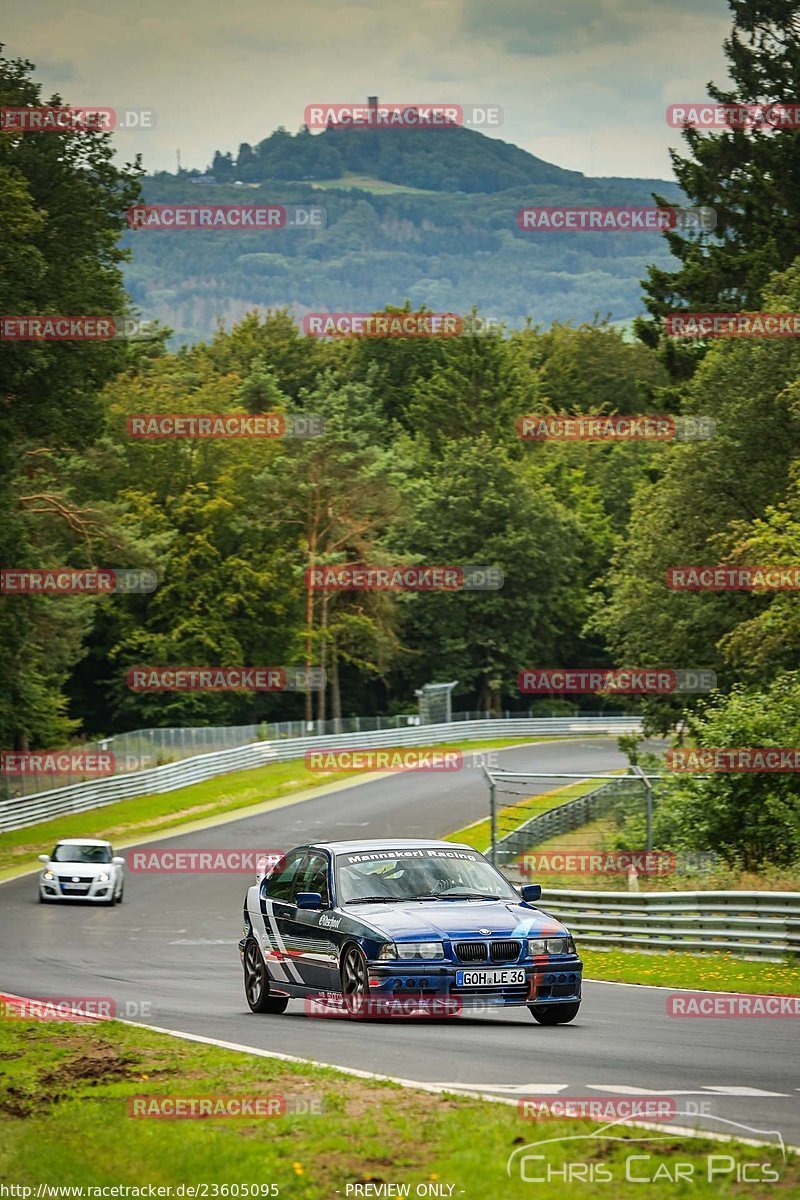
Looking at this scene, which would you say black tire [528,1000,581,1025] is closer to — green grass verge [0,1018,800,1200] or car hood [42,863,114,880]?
green grass verge [0,1018,800,1200]

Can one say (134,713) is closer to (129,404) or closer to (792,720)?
(129,404)

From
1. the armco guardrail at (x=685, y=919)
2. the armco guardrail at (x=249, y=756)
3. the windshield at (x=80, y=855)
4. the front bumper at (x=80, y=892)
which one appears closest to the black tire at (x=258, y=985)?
the armco guardrail at (x=685, y=919)

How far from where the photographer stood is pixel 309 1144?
8.23 meters

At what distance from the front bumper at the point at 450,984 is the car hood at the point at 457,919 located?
237 millimetres

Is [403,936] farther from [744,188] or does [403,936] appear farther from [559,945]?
[744,188]

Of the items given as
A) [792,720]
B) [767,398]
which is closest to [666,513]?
[767,398]

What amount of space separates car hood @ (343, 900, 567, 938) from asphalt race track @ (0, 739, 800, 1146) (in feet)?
2.41

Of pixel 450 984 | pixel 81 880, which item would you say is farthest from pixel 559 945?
pixel 81 880

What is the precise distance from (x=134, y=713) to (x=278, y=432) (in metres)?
15.6

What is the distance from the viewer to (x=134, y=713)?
88.1 meters

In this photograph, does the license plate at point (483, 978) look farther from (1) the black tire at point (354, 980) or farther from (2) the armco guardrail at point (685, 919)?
(2) the armco guardrail at point (685, 919)

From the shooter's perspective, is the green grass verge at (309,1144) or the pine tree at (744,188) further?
the pine tree at (744,188)

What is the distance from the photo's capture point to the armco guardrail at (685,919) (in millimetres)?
20875

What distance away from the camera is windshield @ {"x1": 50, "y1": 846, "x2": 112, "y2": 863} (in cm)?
3625
